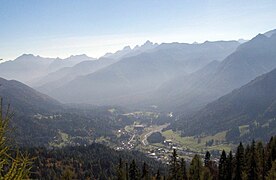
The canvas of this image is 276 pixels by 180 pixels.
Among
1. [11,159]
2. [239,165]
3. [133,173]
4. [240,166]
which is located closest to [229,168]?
[239,165]

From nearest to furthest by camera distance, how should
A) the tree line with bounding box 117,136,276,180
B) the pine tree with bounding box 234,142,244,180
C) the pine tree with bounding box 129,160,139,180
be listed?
1. the tree line with bounding box 117,136,276,180
2. the pine tree with bounding box 234,142,244,180
3. the pine tree with bounding box 129,160,139,180

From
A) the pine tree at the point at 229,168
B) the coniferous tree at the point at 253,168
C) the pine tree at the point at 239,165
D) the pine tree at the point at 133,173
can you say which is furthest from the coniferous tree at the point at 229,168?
the pine tree at the point at 133,173

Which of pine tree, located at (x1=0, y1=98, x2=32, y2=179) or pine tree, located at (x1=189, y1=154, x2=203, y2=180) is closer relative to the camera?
pine tree, located at (x1=0, y1=98, x2=32, y2=179)

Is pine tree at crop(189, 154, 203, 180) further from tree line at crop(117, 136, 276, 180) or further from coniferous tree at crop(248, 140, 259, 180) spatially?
coniferous tree at crop(248, 140, 259, 180)

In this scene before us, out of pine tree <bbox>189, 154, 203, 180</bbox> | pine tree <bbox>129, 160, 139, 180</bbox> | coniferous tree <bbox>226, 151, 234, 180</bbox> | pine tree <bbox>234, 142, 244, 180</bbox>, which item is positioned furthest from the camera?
pine tree <bbox>129, 160, 139, 180</bbox>

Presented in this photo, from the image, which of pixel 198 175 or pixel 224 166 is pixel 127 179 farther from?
pixel 224 166

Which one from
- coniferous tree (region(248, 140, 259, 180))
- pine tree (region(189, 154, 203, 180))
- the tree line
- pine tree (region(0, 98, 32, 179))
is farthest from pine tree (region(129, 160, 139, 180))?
pine tree (region(0, 98, 32, 179))

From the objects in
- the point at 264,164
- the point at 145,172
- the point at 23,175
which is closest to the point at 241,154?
the point at 264,164

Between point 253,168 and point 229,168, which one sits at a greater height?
point 253,168

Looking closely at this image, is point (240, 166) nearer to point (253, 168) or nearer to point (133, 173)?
point (253, 168)

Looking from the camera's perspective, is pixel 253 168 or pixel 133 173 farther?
pixel 133 173

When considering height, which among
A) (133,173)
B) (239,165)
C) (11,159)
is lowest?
(133,173)
